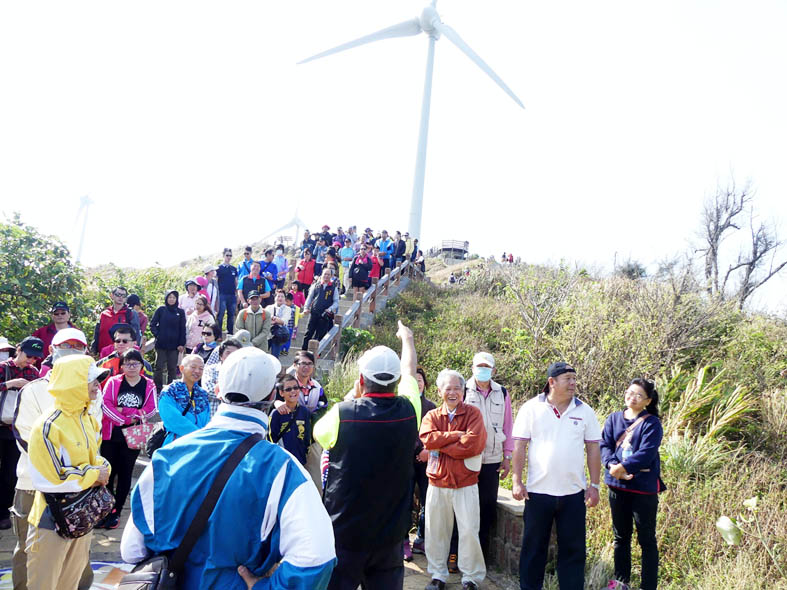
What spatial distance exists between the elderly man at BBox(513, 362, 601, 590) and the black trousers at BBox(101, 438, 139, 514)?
3775 millimetres

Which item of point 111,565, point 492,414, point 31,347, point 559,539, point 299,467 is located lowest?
point 111,565

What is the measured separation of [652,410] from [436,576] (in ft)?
7.76

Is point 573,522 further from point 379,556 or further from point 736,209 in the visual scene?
point 736,209

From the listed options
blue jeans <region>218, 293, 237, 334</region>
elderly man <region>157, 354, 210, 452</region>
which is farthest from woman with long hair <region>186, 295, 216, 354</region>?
elderly man <region>157, 354, 210, 452</region>

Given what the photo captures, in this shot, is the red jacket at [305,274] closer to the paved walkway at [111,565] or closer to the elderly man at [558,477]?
the paved walkway at [111,565]

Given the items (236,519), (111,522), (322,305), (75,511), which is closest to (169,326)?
(322,305)

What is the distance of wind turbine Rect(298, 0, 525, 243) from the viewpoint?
964 inches

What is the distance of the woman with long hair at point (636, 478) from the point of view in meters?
4.32

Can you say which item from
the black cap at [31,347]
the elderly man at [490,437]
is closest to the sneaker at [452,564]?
the elderly man at [490,437]

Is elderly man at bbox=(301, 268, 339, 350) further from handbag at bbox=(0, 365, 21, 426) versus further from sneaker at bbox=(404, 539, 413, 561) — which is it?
handbag at bbox=(0, 365, 21, 426)

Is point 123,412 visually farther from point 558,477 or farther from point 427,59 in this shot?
point 427,59

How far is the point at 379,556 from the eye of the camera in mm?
3082

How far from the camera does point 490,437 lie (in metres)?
5.05

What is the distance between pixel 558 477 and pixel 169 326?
6.19 m
